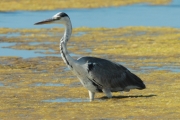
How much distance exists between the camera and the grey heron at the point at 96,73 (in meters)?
12.7

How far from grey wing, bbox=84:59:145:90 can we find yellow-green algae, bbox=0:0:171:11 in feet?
115

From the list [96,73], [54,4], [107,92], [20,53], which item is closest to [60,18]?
[96,73]

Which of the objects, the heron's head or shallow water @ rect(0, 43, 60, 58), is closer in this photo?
the heron's head

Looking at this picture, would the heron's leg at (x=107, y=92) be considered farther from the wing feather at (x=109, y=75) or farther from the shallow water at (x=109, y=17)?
the shallow water at (x=109, y=17)

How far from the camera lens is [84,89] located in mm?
15180

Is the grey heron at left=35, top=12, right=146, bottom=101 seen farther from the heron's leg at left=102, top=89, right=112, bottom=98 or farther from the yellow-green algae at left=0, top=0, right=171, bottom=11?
the yellow-green algae at left=0, top=0, right=171, bottom=11

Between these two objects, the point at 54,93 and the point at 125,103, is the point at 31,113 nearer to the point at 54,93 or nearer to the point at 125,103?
the point at 125,103

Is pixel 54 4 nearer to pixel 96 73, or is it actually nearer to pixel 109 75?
pixel 109 75

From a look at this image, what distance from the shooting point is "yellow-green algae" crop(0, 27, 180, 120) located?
11703mm

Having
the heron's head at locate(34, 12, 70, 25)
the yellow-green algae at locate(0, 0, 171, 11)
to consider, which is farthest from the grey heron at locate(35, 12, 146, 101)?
the yellow-green algae at locate(0, 0, 171, 11)

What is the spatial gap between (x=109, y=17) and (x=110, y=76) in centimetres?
2876

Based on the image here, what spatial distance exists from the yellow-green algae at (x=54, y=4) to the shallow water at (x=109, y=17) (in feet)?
7.25

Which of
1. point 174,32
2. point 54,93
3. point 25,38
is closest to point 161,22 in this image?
point 174,32

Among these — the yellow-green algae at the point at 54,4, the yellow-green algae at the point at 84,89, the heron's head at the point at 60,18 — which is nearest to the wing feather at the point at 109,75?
the yellow-green algae at the point at 84,89
